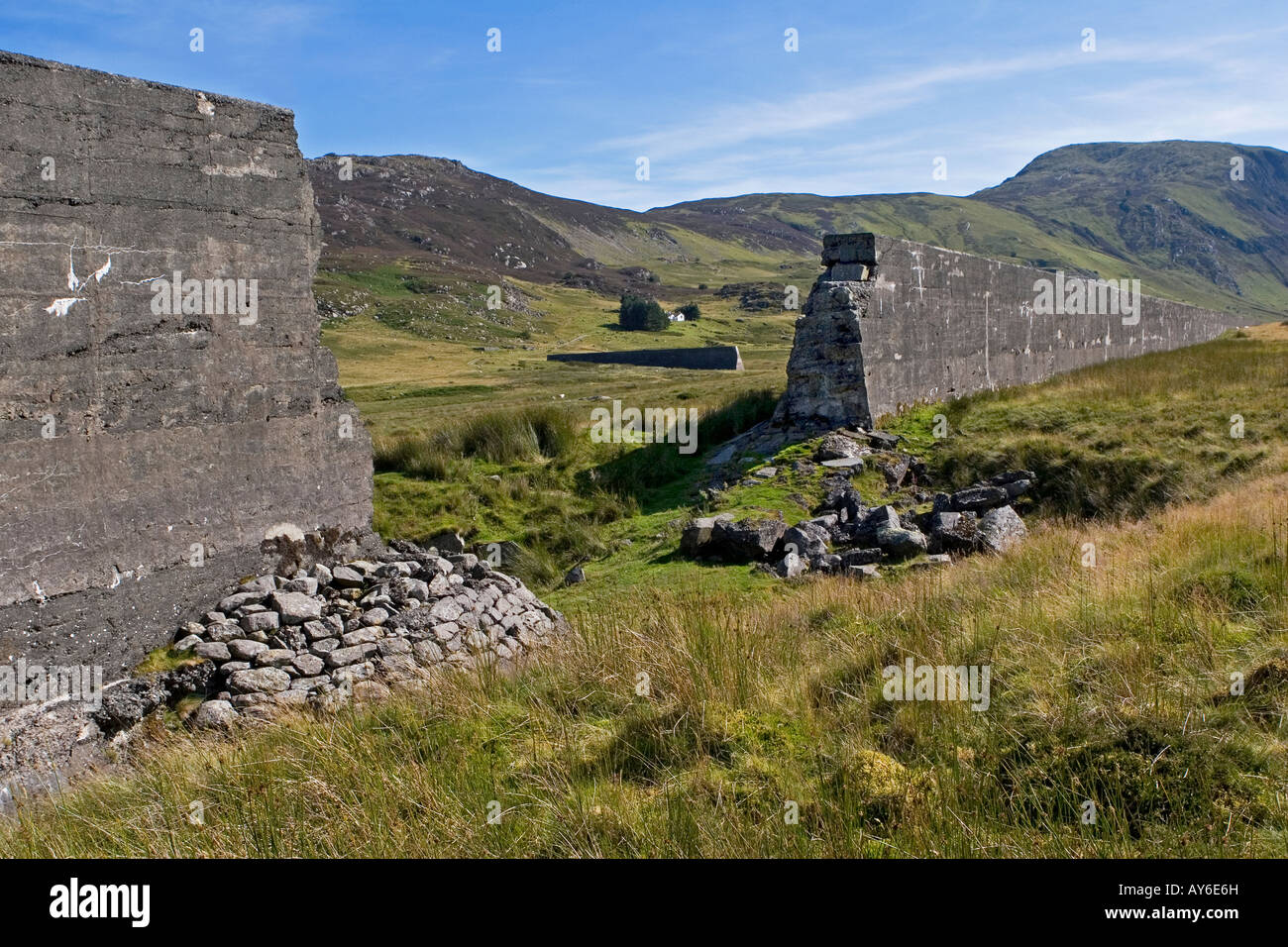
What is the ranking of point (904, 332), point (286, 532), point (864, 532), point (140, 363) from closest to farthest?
point (140, 363)
point (286, 532)
point (864, 532)
point (904, 332)

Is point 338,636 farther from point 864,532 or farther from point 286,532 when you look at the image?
point 864,532

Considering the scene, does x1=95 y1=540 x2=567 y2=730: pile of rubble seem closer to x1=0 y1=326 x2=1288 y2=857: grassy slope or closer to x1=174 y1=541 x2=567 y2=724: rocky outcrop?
x1=174 y1=541 x2=567 y2=724: rocky outcrop

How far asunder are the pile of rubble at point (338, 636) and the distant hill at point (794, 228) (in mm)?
78725

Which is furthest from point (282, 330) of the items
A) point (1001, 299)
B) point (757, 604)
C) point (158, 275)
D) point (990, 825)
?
point (1001, 299)

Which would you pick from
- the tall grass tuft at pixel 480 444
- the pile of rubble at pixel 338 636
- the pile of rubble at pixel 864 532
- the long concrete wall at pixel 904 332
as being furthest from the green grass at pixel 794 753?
the long concrete wall at pixel 904 332

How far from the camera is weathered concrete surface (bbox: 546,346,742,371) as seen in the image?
42.6 meters

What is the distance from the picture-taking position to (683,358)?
44406 millimetres

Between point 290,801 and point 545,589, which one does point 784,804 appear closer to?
point 290,801

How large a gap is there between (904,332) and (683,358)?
31095 mm

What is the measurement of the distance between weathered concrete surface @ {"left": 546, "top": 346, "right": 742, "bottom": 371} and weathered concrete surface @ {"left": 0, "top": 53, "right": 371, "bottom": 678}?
112ft

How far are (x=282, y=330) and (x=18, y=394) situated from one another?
1.93 meters

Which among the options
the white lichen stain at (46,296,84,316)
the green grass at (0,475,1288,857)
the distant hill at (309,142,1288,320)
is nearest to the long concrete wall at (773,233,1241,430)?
the green grass at (0,475,1288,857)

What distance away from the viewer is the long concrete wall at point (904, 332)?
12531 millimetres

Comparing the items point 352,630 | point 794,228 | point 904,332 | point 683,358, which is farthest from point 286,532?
point 794,228
